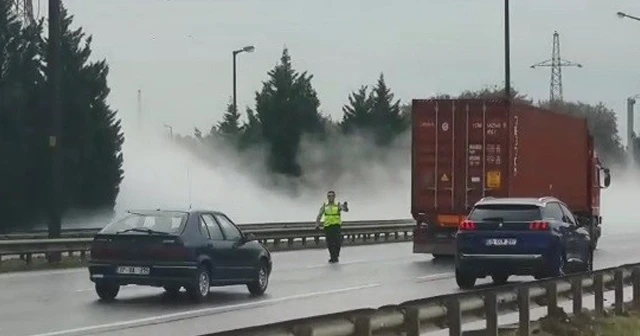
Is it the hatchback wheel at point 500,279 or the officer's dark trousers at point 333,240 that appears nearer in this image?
the hatchback wheel at point 500,279

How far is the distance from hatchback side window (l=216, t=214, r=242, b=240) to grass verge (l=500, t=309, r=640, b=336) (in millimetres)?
6368

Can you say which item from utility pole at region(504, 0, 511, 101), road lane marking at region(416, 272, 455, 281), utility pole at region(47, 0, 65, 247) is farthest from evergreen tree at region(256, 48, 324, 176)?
road lane marking at region(416, 272, 455, 281)

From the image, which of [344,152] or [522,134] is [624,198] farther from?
[522,134]

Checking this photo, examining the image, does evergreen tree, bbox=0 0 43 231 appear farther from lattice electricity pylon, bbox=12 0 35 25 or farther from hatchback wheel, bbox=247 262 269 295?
hatchback wheel, bbox=247 262 269 295

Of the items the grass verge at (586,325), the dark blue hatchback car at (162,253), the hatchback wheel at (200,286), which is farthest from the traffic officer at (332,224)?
the grass verge at (586,325)

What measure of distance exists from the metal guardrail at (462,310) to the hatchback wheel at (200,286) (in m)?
5.90

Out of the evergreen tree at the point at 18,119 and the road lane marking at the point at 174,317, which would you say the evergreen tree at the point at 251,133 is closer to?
the evergreen tree at the point at 18,119

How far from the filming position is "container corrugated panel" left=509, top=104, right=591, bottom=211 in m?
33.6

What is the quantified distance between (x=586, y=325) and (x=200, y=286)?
650cm

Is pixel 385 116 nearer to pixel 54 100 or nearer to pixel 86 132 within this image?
pixel 86 132

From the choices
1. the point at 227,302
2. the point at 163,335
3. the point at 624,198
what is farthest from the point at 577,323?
the point at 624,198

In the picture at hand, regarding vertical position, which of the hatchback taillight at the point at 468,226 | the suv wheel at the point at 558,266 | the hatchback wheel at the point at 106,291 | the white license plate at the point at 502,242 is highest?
the hatchback taillight at the point at 468,226

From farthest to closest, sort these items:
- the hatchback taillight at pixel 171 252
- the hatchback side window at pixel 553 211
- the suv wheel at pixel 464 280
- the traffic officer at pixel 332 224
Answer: the traffic officer at pixel 332 224 → the suv wheel at pixel 464 280 → the hatchback side window at pixel 553 211 → the hatchback taillight at pixel 171 252

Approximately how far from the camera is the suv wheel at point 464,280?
25.3 m
